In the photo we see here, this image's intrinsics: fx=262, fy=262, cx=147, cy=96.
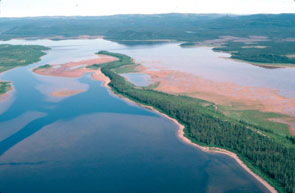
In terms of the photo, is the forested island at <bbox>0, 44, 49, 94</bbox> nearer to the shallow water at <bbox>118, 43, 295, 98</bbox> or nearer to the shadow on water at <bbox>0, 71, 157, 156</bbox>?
the shadow on water at <bbox>0, 71, 157, 156</bbox>

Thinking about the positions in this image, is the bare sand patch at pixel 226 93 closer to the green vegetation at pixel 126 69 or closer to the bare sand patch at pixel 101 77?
the green vegetation at pixel 126 69

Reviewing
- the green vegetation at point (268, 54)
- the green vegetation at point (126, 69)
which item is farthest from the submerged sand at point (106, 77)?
the green vegetation at point (268, 54)

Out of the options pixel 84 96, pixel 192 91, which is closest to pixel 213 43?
pixel 192 91

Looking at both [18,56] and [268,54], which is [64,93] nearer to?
[18,56]

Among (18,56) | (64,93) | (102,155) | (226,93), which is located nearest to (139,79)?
(64,93)

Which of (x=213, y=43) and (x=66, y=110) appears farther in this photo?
(x=213, y=43)

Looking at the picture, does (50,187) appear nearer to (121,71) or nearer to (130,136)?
(130,136)
